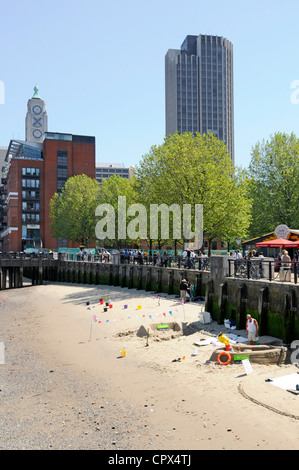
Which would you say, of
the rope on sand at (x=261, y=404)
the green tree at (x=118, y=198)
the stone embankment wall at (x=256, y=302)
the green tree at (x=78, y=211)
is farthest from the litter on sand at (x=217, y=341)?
the green tree at (x=78, y=211)

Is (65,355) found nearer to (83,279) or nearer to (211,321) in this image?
(211,321)

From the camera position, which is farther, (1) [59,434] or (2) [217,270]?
(2) [217,270]

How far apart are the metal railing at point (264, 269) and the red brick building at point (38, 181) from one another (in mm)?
75522

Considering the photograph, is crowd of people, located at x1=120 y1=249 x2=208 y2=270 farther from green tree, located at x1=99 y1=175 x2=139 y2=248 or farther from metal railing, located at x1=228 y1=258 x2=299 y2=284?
green tree, located at x1=99 y1=175 x2=139 y2=248

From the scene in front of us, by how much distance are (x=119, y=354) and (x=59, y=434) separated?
22.7ft

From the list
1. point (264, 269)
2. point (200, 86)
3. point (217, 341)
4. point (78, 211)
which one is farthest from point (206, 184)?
point (200, 86)

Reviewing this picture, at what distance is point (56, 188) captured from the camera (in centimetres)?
9788

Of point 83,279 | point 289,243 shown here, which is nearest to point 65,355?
point 289,243

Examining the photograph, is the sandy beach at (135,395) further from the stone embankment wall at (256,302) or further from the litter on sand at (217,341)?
the stone embankment wall at (256,302)

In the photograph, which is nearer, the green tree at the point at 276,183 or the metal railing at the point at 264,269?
the metal railing at the point at 264,269

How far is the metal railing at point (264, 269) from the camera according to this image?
1809cm

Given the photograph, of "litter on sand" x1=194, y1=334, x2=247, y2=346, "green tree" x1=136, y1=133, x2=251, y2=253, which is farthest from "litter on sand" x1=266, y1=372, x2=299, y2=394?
"green tree" x1=136, y1=133, x2=251, y2=253

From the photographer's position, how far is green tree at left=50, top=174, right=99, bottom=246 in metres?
72.5
